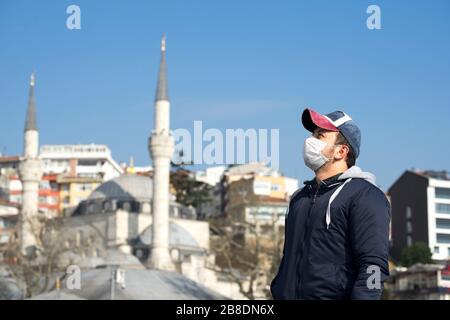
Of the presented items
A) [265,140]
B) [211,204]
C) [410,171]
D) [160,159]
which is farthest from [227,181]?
[265,140]

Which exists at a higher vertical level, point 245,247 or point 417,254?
point 245,247

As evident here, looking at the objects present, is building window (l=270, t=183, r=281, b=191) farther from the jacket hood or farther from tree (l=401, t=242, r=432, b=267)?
the jacket hood

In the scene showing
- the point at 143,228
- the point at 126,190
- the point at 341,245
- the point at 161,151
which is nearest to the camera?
the point at 341,245

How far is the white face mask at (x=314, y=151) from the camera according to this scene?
3529mm

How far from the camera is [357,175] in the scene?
11.6 feet

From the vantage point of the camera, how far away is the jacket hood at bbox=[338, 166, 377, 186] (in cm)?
353

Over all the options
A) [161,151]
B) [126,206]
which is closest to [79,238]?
[126,206]

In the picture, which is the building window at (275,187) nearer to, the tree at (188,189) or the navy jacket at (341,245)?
the tree at (188,189)

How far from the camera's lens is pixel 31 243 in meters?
63.3

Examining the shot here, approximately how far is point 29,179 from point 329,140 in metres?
59.2

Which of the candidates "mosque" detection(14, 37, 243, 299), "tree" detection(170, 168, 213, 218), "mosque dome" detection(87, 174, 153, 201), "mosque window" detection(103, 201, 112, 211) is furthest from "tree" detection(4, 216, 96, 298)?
"tree" detection(170, 168, 213, 218)

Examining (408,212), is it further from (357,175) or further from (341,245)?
(341,245)

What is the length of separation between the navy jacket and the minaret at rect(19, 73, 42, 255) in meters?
57.0

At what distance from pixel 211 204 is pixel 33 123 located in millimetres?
30754
